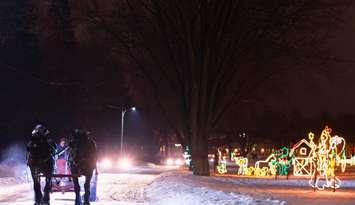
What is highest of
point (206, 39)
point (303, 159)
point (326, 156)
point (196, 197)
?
point (206, 39)

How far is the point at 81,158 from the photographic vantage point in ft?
54.5

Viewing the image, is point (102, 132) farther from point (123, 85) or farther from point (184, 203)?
point (184, 203)

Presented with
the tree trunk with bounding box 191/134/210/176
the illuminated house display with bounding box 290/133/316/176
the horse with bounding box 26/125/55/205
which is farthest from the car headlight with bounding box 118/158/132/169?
the horse with bounding box 26/125/55/205

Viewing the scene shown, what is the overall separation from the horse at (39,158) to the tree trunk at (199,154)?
725 inches

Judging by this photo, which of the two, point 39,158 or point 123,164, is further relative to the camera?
point 123,164

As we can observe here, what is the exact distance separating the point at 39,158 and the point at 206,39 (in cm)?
1687

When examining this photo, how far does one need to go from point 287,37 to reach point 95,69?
51668mm

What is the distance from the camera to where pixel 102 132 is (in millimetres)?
93188

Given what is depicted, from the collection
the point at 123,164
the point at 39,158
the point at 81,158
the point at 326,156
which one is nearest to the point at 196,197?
the point at 81,158

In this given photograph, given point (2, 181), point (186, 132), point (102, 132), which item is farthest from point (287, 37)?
point (102, 132)

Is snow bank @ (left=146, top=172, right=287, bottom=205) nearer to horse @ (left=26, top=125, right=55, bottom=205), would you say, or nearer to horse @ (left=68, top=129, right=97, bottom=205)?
horse @ (left=68, top=129, right=97, bottom=205)

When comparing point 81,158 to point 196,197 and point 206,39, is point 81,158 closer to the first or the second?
point 196,197

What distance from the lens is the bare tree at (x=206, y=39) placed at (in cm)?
3106

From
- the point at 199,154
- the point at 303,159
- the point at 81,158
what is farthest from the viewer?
the point at 303,159
